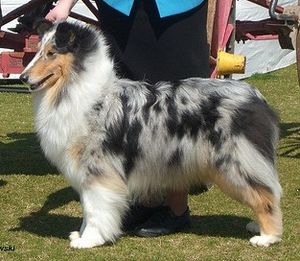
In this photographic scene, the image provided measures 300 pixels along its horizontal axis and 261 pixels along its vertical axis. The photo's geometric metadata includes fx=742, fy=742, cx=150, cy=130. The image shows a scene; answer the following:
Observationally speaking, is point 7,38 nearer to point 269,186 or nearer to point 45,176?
point 45,176

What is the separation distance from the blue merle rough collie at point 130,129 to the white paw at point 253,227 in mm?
270

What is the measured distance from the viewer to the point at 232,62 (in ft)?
20.7

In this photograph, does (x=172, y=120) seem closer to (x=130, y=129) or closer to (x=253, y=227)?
(x=130, y=129)

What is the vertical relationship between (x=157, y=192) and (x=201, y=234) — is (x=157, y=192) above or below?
above

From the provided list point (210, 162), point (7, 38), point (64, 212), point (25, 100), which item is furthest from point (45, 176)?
point (25, 100)

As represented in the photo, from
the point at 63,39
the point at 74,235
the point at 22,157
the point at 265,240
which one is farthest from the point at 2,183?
the point at 265,240

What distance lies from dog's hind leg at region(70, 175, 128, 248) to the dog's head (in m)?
0.60

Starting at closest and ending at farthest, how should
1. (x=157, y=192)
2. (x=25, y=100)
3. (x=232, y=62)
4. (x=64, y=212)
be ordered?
(x=157, y=192)
(x=64, y=212)
(x=232, y=62)
(x=25, y=100)

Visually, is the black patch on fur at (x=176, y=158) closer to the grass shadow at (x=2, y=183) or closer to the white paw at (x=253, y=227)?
the white paw at (x=253, y=227)

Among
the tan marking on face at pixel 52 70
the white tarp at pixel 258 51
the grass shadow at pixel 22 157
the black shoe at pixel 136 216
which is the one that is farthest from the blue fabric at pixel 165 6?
the white tarp at pixel 258 51

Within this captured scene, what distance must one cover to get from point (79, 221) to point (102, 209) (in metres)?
0.82

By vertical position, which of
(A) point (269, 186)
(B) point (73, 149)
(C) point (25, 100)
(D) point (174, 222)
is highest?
(B) point (73, 149)

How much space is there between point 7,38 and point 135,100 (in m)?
3.31

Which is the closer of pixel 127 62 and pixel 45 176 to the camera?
pixel 127 62
